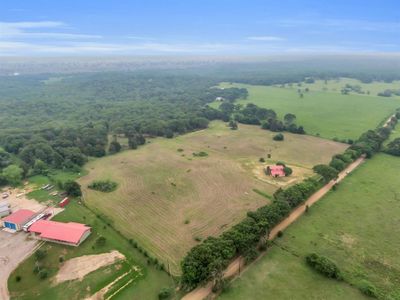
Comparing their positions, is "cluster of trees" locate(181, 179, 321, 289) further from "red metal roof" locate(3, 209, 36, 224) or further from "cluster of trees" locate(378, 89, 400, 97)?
"cluster of trees" locate(378, 89, 400, 97)

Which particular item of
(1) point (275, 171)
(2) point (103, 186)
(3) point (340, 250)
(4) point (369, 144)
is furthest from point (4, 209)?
(4) point (369, 144)

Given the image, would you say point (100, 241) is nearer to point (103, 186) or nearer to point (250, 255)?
point (103, 186)

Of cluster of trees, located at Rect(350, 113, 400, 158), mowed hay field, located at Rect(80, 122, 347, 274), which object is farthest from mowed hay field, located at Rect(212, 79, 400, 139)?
mowed hay field, located at Rect(80, 122, 347, 274)

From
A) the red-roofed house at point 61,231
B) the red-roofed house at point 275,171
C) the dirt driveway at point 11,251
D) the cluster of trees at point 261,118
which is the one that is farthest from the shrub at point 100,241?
the cluster of trees at point 261,118

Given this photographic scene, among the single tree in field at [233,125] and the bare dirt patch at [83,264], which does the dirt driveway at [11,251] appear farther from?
the single tree in field at [233,125]

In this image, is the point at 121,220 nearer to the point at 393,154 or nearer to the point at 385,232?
the point at 385,232

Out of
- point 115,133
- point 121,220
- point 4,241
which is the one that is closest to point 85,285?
point 121,220
